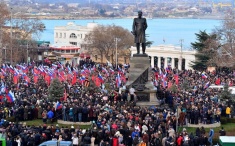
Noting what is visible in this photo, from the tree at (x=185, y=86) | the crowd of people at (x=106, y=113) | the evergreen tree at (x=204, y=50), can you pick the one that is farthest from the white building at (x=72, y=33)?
the tree at (x=185, y=86)

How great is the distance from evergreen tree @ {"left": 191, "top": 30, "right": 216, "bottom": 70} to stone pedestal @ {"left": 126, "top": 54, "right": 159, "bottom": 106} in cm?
3208

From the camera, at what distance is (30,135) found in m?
25.9

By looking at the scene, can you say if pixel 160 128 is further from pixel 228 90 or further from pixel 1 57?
pixel 1 57

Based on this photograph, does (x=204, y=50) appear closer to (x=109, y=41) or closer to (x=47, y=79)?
(x=109, y=41)

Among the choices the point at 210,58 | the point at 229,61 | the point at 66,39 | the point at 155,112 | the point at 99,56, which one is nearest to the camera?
the point at 155,112

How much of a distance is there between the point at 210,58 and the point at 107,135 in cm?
4192

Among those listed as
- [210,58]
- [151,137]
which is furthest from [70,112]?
[210,58]

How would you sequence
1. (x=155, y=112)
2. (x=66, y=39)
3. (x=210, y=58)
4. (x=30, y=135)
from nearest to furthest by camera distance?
1. (x=30, y=135)
2. (x=155, y=112)
3. (x=210, y=58)
4. (x=66, y=39)

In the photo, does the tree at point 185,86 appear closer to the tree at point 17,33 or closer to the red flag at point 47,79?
the red flag at point 47,79

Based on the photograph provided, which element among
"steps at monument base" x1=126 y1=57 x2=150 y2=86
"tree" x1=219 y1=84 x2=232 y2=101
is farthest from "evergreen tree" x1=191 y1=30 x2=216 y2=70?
"steps at monument base" x1=126 y1=57 x2=150 y2=86

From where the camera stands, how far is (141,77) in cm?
3419

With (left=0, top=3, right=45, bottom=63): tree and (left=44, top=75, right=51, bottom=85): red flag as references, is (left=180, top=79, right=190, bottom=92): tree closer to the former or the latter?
(left=44, top=75, right=51, bottom=85): red flag

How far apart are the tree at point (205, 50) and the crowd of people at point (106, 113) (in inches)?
822

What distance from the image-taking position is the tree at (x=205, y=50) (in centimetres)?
6650
